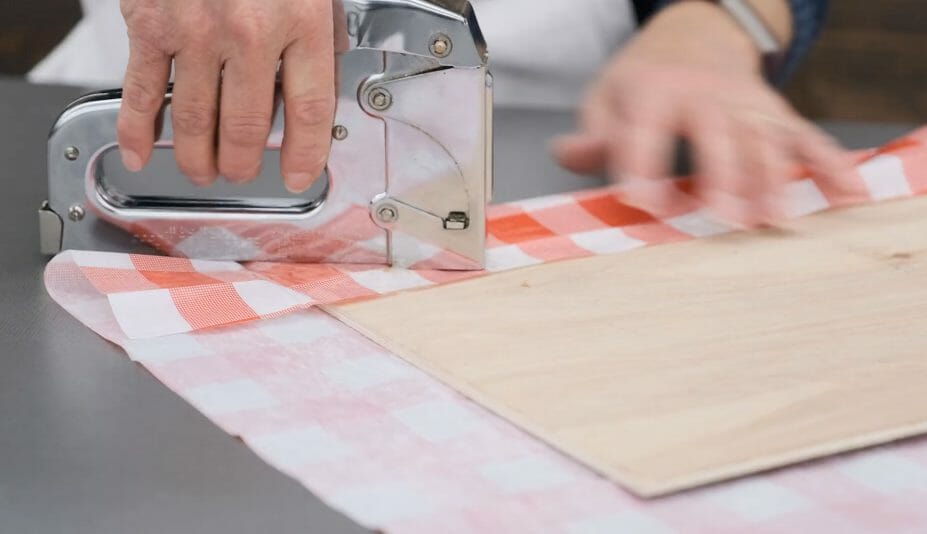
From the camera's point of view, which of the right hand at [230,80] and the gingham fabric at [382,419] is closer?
the gingham fabric at [382,419]

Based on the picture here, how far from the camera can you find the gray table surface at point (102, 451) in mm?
570

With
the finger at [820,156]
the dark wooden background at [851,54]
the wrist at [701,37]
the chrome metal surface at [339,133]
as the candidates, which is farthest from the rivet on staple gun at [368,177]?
the dark wooden background at [851,54]

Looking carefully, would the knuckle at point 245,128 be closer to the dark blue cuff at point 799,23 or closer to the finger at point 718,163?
the finger at point 718,163

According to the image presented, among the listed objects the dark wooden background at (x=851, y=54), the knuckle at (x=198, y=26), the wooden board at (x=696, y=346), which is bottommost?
the dark wooden background at (x=851, y=54)

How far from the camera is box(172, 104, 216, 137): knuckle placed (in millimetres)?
847

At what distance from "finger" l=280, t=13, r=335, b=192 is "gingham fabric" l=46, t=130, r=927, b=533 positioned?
0.26 ft

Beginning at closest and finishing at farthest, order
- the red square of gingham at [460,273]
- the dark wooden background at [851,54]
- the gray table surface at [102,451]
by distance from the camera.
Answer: the gray table surface at [102,451] < the red square of gingham at [460,273] < the dark wooden background at [851,54]

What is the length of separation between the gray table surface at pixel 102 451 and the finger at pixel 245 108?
155mm

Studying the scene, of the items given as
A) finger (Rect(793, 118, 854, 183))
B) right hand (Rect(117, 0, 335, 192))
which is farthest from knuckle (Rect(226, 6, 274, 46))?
finger (Rect(793, 118, 854, 183))

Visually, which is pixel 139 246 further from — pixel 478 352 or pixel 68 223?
pixel 478 352

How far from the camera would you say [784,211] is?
3.29ft

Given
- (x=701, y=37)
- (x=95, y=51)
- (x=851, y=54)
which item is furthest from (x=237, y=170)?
(x=851, y=54)

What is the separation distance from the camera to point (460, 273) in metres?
0.90

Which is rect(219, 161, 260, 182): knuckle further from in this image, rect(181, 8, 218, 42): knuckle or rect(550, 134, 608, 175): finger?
rect(550, 134, 608, 175): finger
